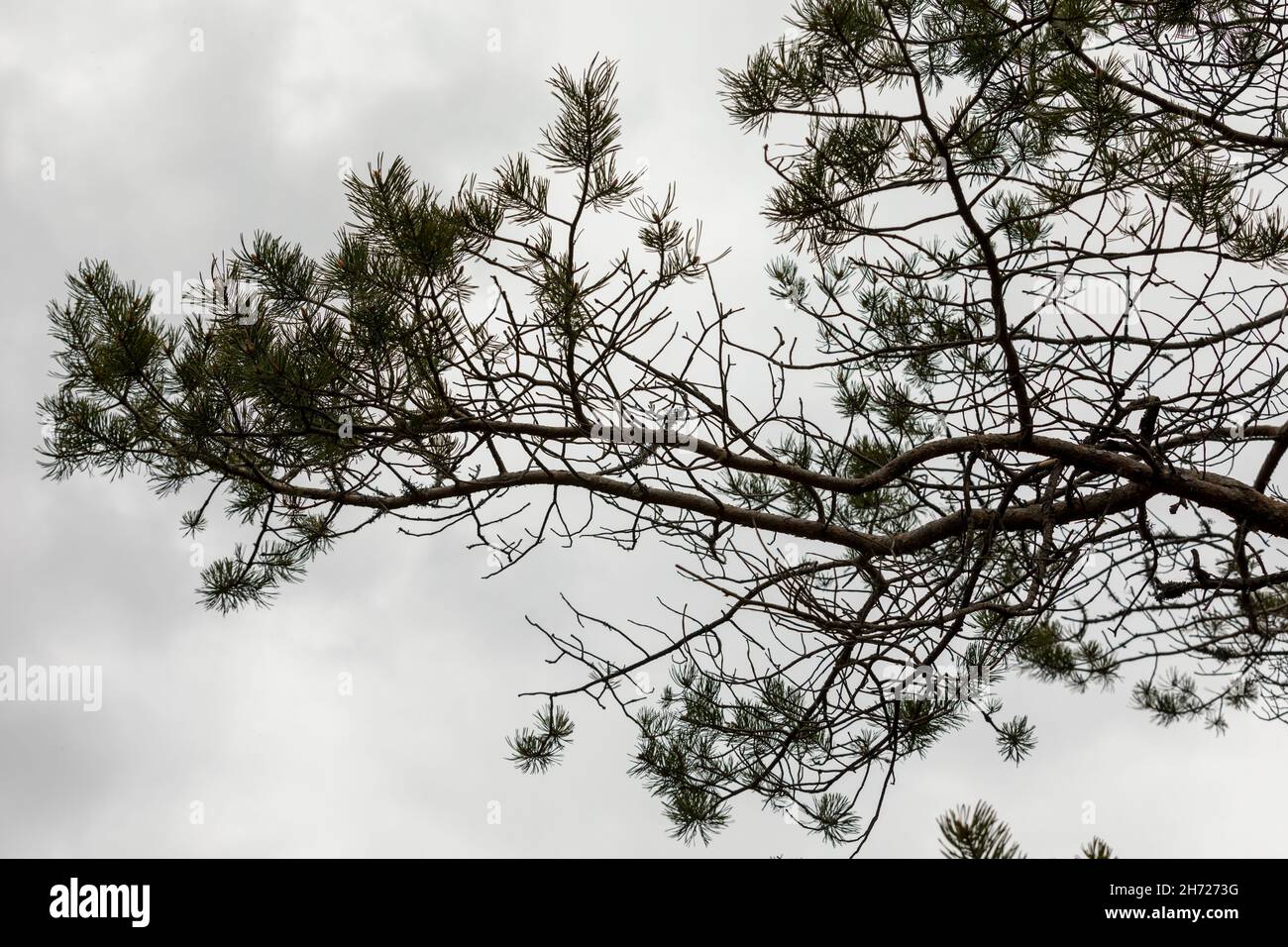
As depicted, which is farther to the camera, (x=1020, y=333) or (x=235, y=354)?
(x=1020, y=333)

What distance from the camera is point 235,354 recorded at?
1.62 metres

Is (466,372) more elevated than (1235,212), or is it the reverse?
(1235,212)

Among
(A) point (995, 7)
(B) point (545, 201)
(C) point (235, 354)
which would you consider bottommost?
(C) point (235, 354)

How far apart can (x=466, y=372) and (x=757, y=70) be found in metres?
0.80

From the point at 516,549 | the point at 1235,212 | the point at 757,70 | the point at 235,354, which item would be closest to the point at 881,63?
the point at 757,70

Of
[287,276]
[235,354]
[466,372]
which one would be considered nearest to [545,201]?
[466,372]

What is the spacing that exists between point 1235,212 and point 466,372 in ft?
5.48

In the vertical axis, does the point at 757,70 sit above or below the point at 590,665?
above

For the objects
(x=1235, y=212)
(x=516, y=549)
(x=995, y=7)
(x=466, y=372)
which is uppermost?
(x=995, y=7)

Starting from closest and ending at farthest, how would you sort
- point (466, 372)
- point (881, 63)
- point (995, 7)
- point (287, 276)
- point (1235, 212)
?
1. point (466, 372)
2. point (287, 276)
3. point (881, 63)
4. point (995, 7)
5. point (1235, 212)
